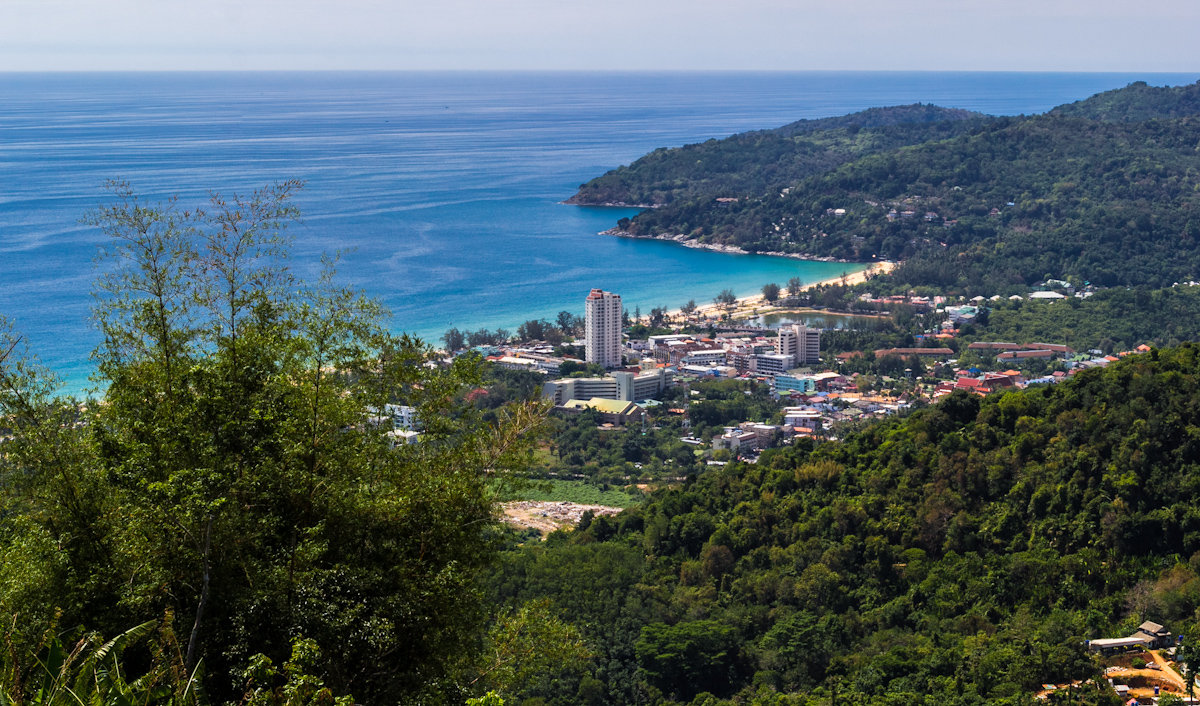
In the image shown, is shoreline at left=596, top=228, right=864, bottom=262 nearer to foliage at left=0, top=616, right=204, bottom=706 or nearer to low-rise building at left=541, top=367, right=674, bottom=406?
low-rise building at left=541, top=367, right=674, bottom=406

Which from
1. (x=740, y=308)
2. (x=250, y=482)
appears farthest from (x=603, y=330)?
(x=250, y=482)

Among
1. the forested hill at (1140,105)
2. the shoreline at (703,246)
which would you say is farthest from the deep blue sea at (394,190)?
the forested hill at (1140,105)

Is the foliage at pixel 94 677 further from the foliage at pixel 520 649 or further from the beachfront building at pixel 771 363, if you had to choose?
the beachfront building at pixel 771 363

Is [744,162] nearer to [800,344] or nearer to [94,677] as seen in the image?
[800,344]

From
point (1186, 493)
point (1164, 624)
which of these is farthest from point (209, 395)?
point (1186, 493)

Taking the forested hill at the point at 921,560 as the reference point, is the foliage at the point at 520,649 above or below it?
above

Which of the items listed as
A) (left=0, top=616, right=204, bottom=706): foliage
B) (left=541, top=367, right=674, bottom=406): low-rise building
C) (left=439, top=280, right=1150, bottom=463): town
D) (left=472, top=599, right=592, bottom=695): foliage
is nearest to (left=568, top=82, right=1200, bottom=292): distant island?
(left=439, top=280, right=1150, bottom=463): town
